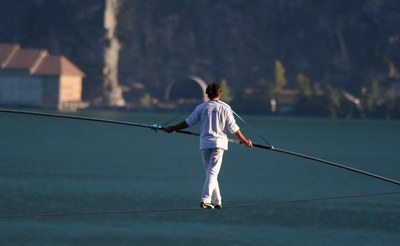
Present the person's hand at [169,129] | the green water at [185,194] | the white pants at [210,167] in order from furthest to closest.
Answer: the green water at [185,194] → the white pants at [210,167] → the person's hand at [169,129]

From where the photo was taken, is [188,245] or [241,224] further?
[241,224]

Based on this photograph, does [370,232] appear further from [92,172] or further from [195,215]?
[92,172]

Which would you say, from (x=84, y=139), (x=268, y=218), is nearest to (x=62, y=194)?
(x=268, y=218)

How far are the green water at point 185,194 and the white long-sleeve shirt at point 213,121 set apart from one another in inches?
1195

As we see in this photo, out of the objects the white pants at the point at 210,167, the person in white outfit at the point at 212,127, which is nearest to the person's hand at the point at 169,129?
the person in white outfit at the point at 212,127

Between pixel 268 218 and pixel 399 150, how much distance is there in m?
75.0

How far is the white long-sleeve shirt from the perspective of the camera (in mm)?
20188

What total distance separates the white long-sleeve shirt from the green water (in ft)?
99.6

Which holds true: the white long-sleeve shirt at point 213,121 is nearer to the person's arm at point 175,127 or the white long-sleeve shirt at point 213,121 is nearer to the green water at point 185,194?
the person's arm at point 175,127

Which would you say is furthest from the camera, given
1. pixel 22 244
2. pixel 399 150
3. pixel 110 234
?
pixel 399 150

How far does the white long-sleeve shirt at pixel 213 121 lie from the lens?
20188mm

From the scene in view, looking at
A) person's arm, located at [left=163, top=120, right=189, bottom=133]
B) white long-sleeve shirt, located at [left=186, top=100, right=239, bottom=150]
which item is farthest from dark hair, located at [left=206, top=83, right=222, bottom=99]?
person's arm, located at [left=163, top=120, right=189, bottom=133]

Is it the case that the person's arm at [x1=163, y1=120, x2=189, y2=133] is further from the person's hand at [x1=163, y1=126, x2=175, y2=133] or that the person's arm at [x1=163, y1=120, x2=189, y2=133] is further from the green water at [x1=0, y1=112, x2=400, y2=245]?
the green water at [x1=0, y1=112, x2=400, y2=245]

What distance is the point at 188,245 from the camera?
1993 inches
